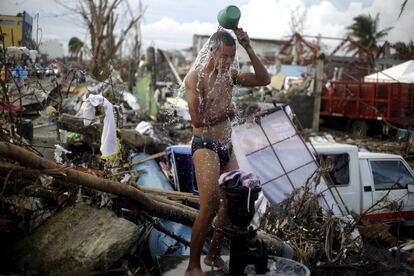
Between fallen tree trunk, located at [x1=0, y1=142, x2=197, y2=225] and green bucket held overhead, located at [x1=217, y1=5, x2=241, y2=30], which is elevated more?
green bucket held overhead, located at [x1=217, y1=5, x2=241, y2=30]

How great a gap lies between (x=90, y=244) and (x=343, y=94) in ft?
48.2

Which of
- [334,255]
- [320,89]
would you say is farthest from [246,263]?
[320,89]

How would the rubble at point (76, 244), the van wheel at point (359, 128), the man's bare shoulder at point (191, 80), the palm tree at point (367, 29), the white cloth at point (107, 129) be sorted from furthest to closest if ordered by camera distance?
the palm tree at point (367, 29), the van wheel at point (359, 128), the white cloth at point (107, 129), the man's bare shoulder at point (191, 80), the rubble at point (76, 244)

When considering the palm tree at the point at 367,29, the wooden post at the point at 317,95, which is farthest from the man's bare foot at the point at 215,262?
the palm tree at the point at 367,29

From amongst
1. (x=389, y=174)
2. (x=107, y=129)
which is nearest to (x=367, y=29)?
(x=389, y=174)

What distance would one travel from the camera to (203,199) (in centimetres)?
314

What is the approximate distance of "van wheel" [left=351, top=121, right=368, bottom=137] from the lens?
48.2 feet

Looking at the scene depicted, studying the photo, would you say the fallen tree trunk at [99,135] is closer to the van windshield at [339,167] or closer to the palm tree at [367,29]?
the van windshield at [339,167]

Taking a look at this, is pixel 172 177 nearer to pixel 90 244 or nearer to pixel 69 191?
pixel 69 191

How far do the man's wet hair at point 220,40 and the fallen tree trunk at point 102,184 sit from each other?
149 cm

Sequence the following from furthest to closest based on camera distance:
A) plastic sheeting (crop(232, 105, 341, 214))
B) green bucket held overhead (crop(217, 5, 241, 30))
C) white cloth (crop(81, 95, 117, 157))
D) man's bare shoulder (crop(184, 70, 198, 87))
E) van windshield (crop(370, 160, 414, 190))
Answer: van windshield (crop(370, 160, 414, 190))
plastic sheeting (crop(232, 105, 341, 214))
white cloth (crop(81, 95, 117, 157))
green bucket held overhead (crop(217, 5, 241, 30))
man's bare shoulder (crop(184, 70, 198, 87))

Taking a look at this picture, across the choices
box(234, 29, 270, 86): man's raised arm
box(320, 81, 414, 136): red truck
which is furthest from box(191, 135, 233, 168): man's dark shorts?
box(320, 81, 414, 136): red truck

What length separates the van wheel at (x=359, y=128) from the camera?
1470 cm

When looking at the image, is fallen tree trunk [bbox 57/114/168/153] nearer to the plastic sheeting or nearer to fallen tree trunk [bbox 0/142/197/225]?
the plastic sheeting
